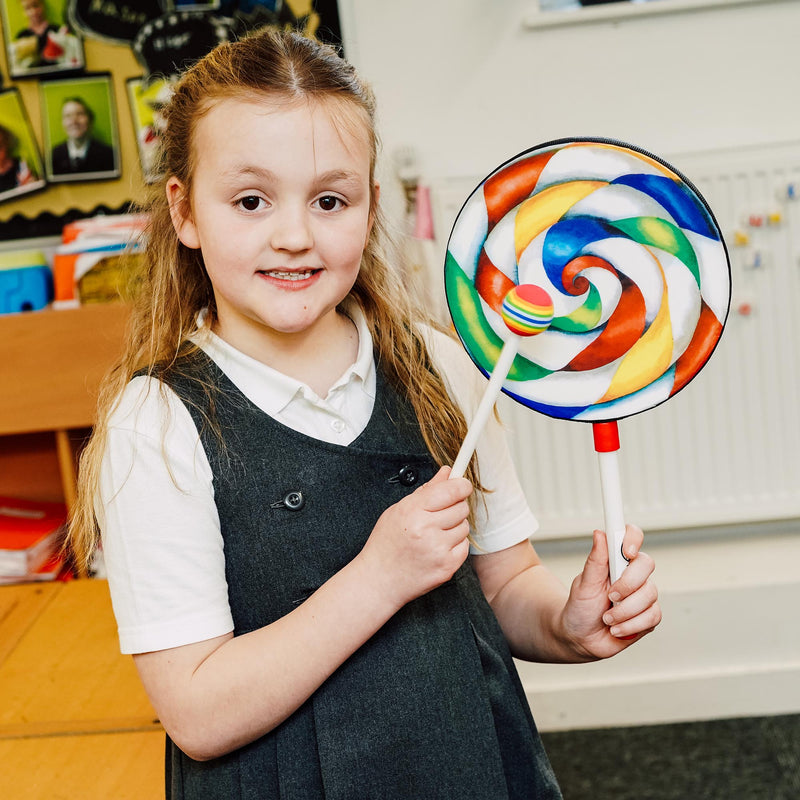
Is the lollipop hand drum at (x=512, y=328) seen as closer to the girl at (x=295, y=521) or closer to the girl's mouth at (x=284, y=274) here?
the girl at (x=295, y=521)

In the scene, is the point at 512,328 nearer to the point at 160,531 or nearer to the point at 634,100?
the point at 160,531

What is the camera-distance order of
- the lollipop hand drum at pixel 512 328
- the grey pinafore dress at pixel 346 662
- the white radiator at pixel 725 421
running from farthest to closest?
the white radiator at pixel 725 421 < the grey pinafore dress at pixel 346 662 < the lollipop hand drum at pixel 512 328

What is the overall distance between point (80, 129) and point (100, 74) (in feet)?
0.40

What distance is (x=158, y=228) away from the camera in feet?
3.38

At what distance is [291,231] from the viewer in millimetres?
823

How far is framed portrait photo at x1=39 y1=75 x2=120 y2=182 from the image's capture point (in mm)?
2008

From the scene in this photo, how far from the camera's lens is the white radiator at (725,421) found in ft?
6.26

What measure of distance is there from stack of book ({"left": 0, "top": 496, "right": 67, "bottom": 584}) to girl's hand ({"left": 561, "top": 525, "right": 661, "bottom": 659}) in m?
1.16

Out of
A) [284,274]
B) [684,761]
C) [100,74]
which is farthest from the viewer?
[100,74]

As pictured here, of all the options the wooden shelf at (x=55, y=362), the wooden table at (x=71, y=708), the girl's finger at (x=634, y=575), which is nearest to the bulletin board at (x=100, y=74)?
A: the wooden shelf at (x=55, y=362)

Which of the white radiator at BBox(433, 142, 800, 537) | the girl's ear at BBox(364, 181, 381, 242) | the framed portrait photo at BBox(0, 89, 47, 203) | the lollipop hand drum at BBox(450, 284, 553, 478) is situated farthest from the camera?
the framed portrait photo at BBox(0, 89, 47, 203)

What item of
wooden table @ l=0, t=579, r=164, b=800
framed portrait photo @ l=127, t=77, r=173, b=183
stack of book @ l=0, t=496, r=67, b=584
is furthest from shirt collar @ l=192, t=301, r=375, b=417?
framed portrait photo @ l=127, t=77, r=173, b=183

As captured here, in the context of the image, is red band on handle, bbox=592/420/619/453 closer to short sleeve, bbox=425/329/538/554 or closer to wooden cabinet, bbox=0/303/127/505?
short sleeve, bbox=425/329/538/554

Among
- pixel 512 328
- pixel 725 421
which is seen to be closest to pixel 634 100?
pixel 725 421
